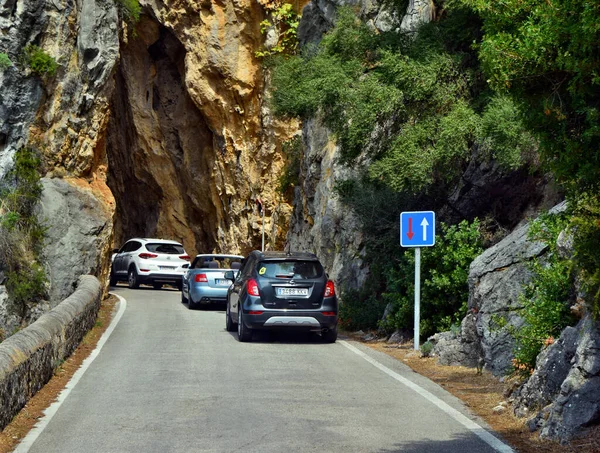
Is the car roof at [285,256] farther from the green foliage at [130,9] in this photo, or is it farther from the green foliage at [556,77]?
the green foliage at [130,9]

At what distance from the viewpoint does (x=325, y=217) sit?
27.2 meters

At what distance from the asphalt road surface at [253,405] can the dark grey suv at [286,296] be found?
1.39 ft

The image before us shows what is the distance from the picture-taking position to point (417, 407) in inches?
392

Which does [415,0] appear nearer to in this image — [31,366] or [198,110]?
[31,366]

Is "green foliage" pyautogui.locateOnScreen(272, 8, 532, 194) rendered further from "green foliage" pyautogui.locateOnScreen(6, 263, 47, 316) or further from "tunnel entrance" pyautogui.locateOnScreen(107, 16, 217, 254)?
"tunnel entrance" pyautogui.locateOnScreen(107, 16, 217, 254)

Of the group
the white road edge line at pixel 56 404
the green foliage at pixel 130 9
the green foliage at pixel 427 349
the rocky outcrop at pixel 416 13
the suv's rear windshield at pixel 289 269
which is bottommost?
the white road edge line at pixel 56 404

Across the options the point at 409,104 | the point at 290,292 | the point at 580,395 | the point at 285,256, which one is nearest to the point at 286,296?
the point at 290,292

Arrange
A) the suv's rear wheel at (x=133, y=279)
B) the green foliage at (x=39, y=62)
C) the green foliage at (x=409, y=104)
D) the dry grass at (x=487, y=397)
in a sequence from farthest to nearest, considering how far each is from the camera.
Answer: the suv's rear wheel at (x=133, y=279)
the green foliage at (x=39, y=62)
the green foliage at (x=409, y=104)
the dry grass at (x=487, y=397)

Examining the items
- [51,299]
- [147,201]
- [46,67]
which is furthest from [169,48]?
[51,299]

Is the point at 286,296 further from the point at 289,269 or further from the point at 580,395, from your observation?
the point at 580,395

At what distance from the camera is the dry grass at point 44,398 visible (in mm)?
8328

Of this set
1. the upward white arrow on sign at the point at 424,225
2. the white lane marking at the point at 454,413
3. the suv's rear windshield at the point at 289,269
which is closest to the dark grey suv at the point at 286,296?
the suv's rear windshield at the point at 289,269

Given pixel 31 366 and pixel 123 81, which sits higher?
pixel 123 81

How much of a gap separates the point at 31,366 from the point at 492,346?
6.14 metres
